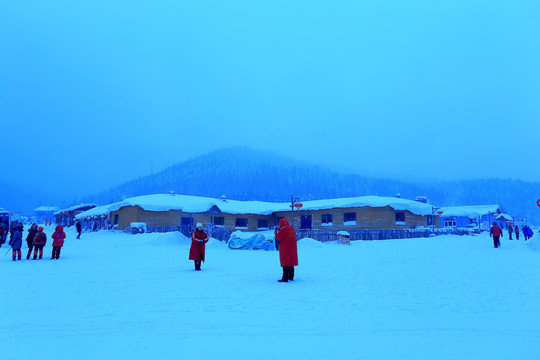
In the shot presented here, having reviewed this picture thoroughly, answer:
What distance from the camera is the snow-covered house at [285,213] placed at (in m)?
34.5

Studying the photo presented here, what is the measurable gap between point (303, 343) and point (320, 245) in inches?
723

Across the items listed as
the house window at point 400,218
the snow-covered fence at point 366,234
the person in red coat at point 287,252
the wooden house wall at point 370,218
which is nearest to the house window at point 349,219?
the wooden house wall at point 370,218

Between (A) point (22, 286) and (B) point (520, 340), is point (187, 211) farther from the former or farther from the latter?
(B) point (520, 340)

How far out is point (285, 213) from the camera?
41656mm

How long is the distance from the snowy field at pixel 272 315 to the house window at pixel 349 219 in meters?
24.9

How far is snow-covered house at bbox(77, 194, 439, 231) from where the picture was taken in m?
34.5

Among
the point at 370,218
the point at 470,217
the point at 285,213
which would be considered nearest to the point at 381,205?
the point at 370,218

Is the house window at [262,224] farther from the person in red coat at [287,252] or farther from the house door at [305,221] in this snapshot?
the person in red coat at [287,252]

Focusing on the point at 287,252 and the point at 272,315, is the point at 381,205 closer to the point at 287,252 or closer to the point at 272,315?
the point at 287,252

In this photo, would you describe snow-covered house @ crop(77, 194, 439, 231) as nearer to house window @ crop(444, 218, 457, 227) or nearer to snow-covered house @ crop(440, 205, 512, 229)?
snow-covered house @ crop(440, 205, 512, 229)

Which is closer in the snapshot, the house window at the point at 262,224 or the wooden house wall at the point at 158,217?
the wooden house wall at the point at 158,217

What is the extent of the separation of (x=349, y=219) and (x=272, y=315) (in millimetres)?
30845

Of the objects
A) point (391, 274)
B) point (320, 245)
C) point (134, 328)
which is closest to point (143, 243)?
point (320, 245)

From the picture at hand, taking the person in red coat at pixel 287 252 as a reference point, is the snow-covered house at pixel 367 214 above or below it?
above
